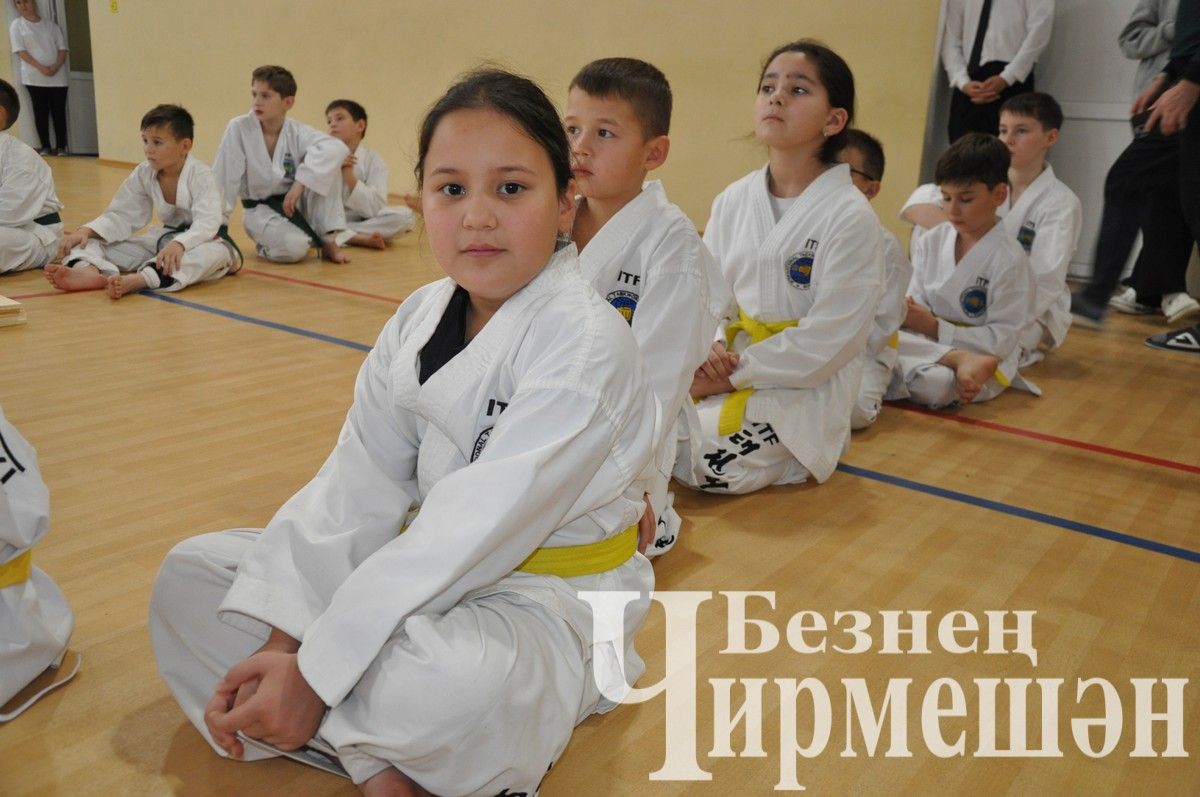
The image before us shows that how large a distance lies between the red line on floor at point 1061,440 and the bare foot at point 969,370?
0.09 metres

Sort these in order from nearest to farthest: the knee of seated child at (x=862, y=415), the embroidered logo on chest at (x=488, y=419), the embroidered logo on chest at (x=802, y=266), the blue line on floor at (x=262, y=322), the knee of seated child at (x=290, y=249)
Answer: the embroidered logo on chest at (x=488, y=419) → the embroidered logo on chest at (x=802, y=266) → the knee of seated child at (x=862, y=415) → the blue line on floor at (x=262, y=322) → the knee of seated child at (x=290, y=249)

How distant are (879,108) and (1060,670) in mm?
4881

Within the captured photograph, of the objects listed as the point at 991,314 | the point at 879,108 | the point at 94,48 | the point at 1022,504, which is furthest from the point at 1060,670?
the point at 94,48

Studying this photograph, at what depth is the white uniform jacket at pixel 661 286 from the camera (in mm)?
1999

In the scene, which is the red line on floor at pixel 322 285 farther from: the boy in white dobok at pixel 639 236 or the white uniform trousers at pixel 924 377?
the boy in white dobok at pixel 639 236

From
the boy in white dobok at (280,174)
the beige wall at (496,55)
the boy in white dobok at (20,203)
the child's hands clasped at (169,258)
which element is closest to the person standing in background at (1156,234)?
the beige wall at (496,55)

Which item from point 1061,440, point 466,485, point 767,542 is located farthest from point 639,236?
point 1061,440

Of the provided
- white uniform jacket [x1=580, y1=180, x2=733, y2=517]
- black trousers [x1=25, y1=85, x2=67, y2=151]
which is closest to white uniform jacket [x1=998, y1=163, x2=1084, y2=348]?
white uniform jacket [x1=580, y1=180, x2=733, y2=517]

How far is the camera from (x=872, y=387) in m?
3.01

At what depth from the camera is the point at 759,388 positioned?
2516 millimetres

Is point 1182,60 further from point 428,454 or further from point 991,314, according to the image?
point 428,454

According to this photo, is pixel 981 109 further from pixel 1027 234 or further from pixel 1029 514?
pixel 1029 514

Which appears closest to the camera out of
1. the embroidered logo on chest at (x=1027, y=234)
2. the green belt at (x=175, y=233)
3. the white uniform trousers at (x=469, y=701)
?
the white uniform trousers at (x=469, y=701)

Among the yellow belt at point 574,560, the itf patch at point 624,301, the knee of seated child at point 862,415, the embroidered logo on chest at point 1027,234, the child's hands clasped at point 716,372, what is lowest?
the knee of seated child at point 862,415
